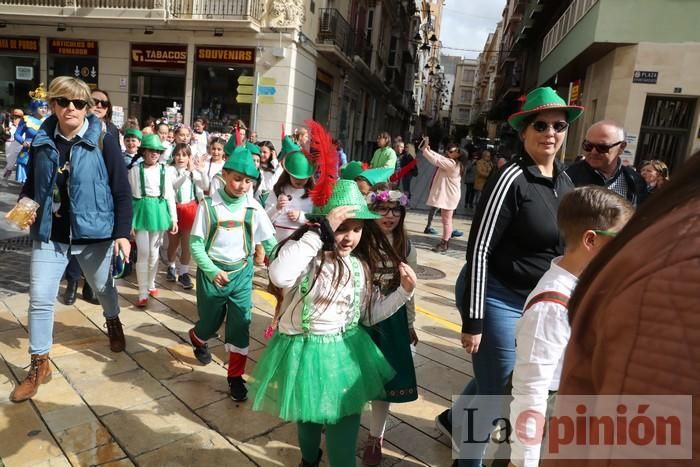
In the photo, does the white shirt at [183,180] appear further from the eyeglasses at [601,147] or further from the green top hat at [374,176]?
the eyeglasses at [601,147]

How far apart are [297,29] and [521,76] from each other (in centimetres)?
1924

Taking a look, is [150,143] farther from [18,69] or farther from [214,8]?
[18,69]

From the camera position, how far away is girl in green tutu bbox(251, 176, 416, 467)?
2.19 m

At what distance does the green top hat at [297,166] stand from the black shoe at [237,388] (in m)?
2.00

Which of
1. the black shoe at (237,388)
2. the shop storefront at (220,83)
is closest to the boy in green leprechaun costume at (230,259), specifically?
the black shoe at (237,388)

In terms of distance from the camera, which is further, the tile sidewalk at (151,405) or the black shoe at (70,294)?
the black shoe at (70,294)

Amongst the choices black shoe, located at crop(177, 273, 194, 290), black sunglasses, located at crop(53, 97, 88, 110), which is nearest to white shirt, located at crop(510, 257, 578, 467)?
black sunglasses, located at crop(53, 97, 88, 110)

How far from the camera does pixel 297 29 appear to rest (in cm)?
1579

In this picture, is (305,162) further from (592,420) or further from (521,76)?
(521,76)

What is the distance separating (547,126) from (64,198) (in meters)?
3.08

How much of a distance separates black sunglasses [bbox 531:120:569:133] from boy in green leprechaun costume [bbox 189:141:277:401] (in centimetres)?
196

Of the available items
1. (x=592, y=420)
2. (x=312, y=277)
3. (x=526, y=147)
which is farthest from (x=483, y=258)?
(x=592, y=420)

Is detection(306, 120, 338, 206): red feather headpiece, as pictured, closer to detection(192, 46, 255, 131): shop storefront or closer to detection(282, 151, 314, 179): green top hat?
detection(282, 151, 314, 179): green top hat

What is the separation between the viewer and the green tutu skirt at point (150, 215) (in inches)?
197
